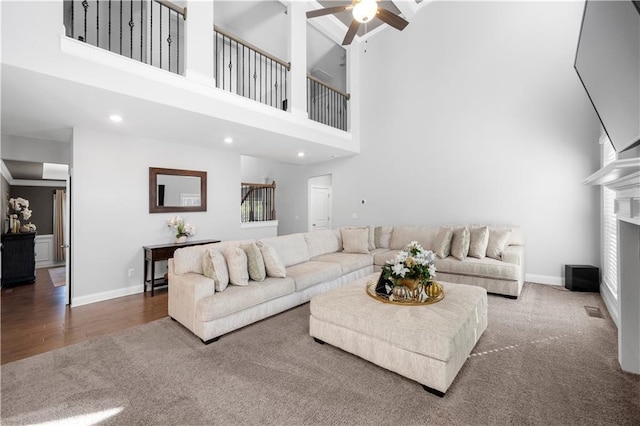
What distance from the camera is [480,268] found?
3789 mm

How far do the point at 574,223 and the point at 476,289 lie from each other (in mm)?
2760

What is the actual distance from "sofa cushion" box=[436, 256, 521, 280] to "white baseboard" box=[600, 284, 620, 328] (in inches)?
34.1

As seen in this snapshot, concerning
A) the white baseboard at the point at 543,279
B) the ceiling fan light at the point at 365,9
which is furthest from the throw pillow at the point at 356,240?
the ceiling fan light at the point at 365,9

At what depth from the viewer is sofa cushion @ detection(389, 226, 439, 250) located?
471 cm

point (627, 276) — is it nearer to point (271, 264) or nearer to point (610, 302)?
point (610, 302)

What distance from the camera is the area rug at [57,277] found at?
4.79m

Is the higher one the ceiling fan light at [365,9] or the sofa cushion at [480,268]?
the ceiling fan light at [365,9]

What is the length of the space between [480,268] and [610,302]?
4.27 ft

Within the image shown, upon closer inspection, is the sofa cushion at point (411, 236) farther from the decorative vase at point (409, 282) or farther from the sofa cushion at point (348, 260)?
the decorative vase at point (409, 282)

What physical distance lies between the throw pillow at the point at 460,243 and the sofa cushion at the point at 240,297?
2569 millimetres

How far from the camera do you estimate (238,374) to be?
2.03 metres

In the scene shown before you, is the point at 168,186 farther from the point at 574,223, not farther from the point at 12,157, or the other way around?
the point at 574,223

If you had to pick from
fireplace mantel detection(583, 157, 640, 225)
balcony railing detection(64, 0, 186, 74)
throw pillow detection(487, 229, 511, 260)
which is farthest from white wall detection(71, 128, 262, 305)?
fireplace mantel detection(583, 157, 640, 225)

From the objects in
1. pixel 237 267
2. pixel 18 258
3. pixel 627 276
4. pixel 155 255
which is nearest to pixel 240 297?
pixel 237 267
